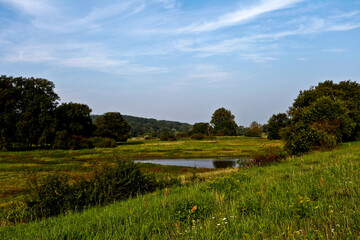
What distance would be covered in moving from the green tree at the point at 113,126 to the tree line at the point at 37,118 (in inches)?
462

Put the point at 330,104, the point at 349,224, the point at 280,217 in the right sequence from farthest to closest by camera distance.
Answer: the point at 330,104 → the point at 280,217 → the point at 349,224

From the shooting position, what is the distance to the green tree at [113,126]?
75.8m

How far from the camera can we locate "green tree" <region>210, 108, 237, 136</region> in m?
127

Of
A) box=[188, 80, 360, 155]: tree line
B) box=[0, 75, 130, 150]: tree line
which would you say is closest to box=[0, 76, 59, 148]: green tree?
box=[0, 75, 130, 150]: tree line

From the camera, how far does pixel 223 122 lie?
134 metres

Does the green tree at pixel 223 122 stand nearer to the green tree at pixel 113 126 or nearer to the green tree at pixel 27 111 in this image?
the green tree at pixel 113 126

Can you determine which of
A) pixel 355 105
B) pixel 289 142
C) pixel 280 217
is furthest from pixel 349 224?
pixel 355 105

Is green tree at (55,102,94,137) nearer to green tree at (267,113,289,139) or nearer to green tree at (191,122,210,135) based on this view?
green tree at (267,113,289,139)

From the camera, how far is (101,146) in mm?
61531

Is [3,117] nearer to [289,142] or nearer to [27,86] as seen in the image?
[27,86]

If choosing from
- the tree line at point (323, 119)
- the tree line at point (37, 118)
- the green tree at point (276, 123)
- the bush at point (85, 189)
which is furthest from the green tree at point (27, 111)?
the green tree at point (276, 123)

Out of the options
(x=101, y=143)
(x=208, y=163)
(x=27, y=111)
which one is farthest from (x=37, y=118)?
(x=208, y=163)

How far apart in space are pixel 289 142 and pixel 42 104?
5247 cm

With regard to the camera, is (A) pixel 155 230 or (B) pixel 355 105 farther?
(B) pixel 355 105
